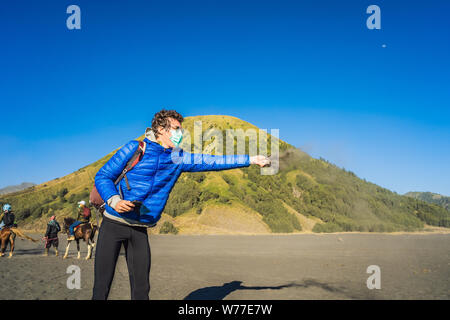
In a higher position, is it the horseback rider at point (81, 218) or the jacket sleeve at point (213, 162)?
the jacket sleeve at point (213, 162)

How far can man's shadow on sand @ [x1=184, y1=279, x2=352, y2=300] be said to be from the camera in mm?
7323

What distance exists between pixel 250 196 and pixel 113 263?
46973 mm

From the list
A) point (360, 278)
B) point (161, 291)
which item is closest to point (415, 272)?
point (360, 278)

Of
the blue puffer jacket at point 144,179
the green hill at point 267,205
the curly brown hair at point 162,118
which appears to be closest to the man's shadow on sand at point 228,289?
the blue puffer jacket at point 144,179

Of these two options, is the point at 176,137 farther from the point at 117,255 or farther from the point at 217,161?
the point at 117,255

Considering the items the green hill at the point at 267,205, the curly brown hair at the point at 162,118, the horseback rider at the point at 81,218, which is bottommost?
the green hill at the point at 267,205

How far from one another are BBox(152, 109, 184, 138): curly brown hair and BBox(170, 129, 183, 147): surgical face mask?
10 cm

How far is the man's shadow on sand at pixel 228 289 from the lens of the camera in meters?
7.32

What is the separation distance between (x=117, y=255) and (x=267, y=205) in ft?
150

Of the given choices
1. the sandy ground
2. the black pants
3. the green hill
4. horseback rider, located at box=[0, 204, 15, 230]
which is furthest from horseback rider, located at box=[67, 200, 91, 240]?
the green hill

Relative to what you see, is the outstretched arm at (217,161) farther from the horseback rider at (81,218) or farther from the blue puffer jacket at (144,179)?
the horseback rider at (81,218)
